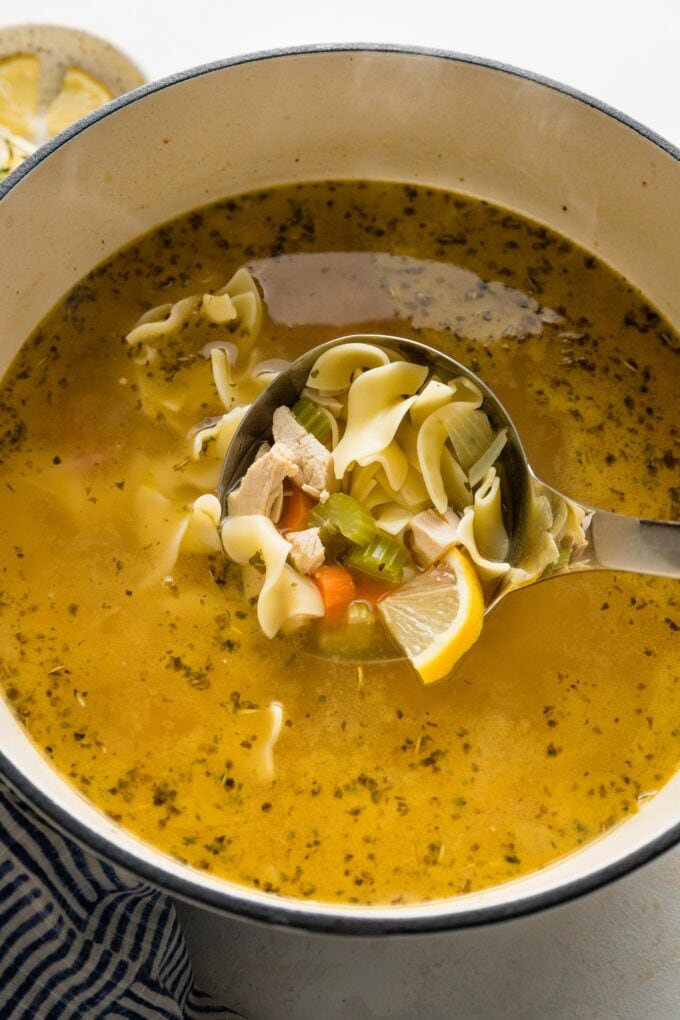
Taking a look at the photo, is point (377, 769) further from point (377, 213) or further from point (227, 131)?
point (227, 131)

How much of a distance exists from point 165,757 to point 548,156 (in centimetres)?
222

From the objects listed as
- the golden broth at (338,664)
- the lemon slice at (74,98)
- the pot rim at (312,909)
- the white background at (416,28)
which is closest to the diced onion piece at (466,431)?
the golden broth at (338,664)

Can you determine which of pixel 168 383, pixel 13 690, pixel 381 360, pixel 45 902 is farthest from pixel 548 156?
pixel 45 902

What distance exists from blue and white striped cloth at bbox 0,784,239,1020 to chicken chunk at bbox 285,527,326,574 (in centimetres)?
96

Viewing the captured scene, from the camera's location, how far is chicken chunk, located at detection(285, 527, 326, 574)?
3.29 m

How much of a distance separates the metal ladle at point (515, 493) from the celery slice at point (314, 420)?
63 millimetres

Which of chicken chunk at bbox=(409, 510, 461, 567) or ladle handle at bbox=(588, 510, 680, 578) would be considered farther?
chicken chunk at bbox=(409, 510, 461, 567)

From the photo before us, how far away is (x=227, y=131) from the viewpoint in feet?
12.3

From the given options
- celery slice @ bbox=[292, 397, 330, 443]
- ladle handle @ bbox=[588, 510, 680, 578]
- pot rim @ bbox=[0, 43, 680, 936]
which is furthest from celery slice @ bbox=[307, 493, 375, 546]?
pot rim @ bbox=[0, 43, 680, 936]

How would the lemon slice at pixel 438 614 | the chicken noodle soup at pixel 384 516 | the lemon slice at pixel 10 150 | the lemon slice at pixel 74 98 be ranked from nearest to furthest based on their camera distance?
the lemon slice at pixel 438 614 → the chicken noodle soup at pixel 384 516 → the lemon slice at pixel 10 150 → the lemon slice at pixel 74 98

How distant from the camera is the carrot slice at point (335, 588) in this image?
3316 mm

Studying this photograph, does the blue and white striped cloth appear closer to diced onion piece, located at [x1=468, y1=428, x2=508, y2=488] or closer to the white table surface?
the white table surface

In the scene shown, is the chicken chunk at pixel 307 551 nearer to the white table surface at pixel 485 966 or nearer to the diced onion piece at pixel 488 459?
the diced onion piece at pixel 488 459

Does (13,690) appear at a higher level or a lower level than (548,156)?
lower
